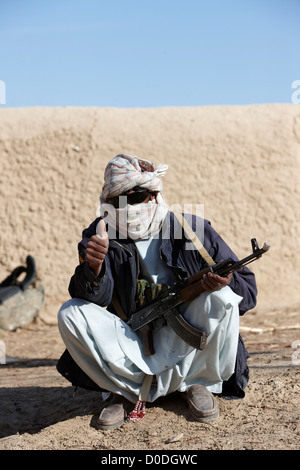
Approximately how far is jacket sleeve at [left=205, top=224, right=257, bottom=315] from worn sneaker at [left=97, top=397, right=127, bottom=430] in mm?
822

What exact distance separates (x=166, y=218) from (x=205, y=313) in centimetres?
60

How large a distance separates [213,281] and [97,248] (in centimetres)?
58

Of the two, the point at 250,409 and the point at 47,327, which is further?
the point at 47,327

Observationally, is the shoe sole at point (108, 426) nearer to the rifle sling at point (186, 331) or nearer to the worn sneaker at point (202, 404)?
the worn sneaker at point (202, 404)

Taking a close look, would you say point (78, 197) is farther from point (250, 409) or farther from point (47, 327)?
point (250, 409)

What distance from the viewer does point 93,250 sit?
2.63 meters

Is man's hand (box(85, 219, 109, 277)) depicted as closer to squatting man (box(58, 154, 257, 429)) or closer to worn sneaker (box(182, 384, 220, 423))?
squatting man (box(58, 154, 257, 429))

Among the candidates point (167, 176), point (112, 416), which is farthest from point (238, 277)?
point (167, 176)

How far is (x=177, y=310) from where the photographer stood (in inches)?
113

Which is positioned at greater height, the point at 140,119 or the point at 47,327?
the point at 140,119

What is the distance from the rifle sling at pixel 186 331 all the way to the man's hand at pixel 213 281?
23 centimetres

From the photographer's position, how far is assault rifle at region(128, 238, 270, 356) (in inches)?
105

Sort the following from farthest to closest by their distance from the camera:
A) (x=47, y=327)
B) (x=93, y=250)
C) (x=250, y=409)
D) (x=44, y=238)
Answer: (x=44, y=238) → (x=47, y=327) → (x=250, y=409) → (x=93, y=250)
